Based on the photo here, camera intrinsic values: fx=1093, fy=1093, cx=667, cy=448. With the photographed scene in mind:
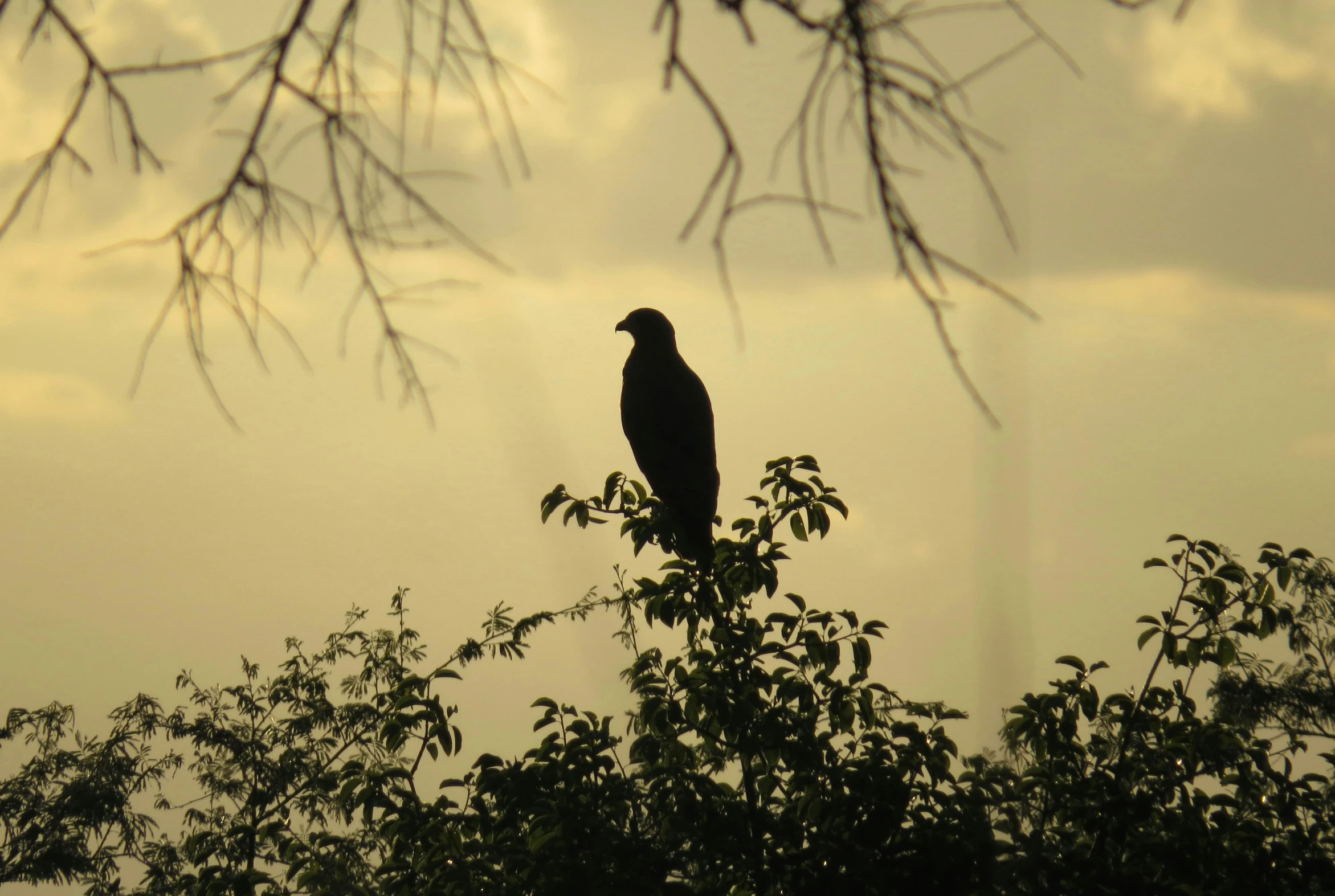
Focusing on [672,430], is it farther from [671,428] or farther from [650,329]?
[650,329]

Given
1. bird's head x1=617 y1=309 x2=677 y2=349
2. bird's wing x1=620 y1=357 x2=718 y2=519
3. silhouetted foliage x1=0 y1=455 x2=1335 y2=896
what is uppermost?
bird's head x1=617 y1=309 x2=677 y2=349

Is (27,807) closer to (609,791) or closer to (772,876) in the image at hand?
(609,791)

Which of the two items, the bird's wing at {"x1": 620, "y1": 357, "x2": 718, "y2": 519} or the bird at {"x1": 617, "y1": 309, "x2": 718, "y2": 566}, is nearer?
the bird at {"x1": 617, "y1": 309, "x2": 718, "y2": 566}

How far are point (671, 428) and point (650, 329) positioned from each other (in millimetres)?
848

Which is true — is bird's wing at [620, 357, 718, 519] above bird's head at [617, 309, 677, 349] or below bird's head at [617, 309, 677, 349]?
below

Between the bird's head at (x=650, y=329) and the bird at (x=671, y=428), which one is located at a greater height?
the bird's head at (x=650, y=329)

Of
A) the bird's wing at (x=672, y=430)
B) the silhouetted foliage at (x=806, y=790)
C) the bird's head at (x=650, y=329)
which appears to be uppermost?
the bird's head at (x=650, y=329)

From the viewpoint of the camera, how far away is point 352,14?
211 cm

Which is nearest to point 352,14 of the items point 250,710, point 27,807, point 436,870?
point 436,870

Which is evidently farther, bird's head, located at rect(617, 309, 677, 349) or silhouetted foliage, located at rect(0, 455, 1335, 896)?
bird's head, located at rect(617, 309, 677, 349)

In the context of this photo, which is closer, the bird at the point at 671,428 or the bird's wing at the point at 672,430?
the bird at the point at 671,428

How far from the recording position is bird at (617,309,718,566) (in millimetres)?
4598

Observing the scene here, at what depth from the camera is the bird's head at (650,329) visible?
6.03 m

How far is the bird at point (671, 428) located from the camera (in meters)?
4.60
